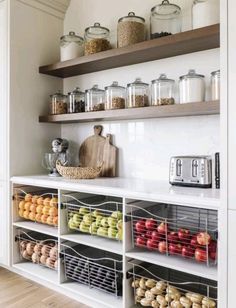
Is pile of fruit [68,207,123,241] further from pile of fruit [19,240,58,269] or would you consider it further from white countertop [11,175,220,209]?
pile of fruit [19,240,58,269]

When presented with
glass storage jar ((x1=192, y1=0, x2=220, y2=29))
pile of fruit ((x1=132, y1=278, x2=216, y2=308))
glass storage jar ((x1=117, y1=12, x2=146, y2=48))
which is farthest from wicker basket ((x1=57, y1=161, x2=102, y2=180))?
glass storage jar ((x1=192, y1=0, x2=220, y2=29))

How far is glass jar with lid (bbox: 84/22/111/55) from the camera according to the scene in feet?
7.32

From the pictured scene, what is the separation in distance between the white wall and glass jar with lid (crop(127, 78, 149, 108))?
0.40ft

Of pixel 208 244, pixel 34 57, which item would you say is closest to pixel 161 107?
pixel 208 244

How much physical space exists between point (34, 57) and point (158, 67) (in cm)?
109

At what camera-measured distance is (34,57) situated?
2510 millimetres

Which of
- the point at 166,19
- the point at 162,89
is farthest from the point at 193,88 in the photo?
the point at 166,19

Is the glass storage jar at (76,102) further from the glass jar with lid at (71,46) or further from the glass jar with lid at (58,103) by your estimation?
the glass jar with lid at (71,46)

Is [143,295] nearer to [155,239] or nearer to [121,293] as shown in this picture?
[121,293]

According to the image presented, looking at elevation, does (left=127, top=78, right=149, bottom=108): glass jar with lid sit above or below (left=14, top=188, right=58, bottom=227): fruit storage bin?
above

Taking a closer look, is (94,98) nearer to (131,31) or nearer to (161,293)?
(131,31)

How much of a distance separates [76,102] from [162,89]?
799mm

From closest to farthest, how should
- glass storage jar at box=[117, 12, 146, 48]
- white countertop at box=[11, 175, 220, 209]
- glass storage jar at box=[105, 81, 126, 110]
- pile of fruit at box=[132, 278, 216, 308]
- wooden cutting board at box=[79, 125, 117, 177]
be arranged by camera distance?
white countertop at box=[11, 175, 220, 209] < pile of fruit at box=[132, 278, 216, 308] < glass storage jar at box=[117, 12, 146, 48] < glass storage jar at box=[105, 81, 126, 110] < wooden cutting board at box=[79, 125, 117, 177]

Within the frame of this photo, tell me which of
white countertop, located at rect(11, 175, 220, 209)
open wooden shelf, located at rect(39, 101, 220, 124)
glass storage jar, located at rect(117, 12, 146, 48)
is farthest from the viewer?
glass storage jar, located at rect(117, 12, 146, 48)
